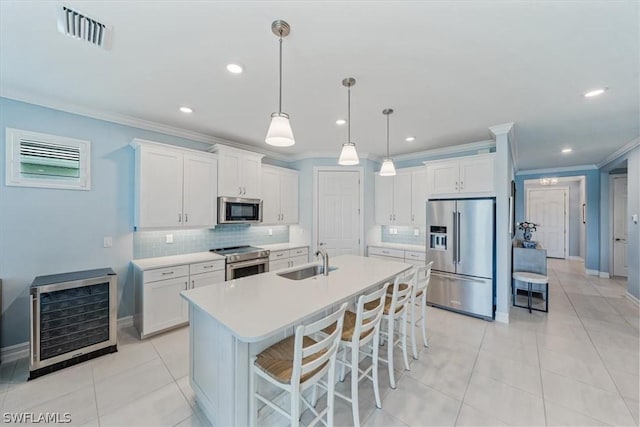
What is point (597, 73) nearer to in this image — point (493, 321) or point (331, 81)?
point (331, 81)

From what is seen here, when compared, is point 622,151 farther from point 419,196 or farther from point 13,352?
point 13,352

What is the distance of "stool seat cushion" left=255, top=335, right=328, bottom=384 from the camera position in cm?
147

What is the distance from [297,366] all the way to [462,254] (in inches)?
129

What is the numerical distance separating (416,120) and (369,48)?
168cm

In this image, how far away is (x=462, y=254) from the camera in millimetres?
3785

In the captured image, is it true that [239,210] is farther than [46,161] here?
Yes

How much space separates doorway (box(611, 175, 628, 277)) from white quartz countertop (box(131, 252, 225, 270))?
26.6 feet

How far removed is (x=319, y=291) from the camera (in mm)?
2051

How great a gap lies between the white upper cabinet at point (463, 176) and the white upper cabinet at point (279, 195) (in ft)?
8.02

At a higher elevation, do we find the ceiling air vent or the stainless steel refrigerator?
the ceiling air vent

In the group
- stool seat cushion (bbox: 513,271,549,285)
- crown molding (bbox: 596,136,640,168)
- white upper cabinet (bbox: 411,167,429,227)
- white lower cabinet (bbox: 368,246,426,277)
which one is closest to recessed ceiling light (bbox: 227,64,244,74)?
white upper cabinet (bbox: 411,167,429,227)

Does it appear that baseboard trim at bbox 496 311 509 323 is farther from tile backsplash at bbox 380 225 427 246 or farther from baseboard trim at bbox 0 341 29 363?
baseboard trim at bbox 0 341 29 363

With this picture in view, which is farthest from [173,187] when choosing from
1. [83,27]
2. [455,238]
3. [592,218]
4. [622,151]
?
[592,218]

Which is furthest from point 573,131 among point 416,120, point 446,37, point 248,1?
point 248,1
